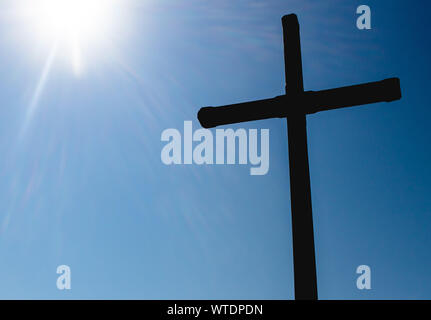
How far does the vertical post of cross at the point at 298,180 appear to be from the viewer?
2896mm

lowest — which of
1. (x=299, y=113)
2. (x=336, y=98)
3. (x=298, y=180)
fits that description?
(x=298, y=180)

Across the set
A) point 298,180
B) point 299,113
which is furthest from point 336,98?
point 298,180

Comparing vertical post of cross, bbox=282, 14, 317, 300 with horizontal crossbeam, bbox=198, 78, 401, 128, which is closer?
vertical post of cross, bbox=282, 14, 317, 300

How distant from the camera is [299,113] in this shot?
3.50m

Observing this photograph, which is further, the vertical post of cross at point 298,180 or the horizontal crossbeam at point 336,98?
the horizontal crossbeam at point 336,98

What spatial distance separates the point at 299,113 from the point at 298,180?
2.11ft

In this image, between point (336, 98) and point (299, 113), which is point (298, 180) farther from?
point (336, 98)

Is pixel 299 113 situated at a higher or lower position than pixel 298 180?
higher

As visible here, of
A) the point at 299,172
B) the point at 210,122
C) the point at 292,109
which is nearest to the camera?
the point at 299,172

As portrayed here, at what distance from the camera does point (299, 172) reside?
10.4 ft

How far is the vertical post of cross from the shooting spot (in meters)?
2.90
